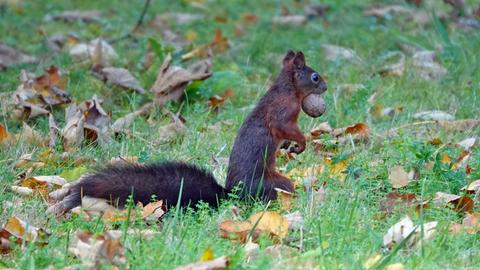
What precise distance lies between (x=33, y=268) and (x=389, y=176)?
68.6 inches

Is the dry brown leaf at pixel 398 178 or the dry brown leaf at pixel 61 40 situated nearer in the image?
the dry brown leaf at pixel 398 178

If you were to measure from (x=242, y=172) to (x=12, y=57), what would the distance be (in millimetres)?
3132

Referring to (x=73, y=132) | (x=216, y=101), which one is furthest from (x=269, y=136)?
(x=216, y=101)

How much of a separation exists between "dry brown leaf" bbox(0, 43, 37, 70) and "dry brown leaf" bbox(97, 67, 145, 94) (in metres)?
0.93

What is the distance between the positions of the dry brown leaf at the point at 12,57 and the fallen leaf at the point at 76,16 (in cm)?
158

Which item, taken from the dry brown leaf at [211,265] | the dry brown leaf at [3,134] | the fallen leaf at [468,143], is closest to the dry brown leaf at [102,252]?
the dry brown leaf at [211,265]

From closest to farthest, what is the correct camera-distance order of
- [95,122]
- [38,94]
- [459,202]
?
[459,202] → [95,122] → [38,94]

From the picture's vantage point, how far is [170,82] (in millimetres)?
5543

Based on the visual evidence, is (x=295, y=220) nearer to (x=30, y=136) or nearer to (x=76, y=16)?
(x=30, y=136)

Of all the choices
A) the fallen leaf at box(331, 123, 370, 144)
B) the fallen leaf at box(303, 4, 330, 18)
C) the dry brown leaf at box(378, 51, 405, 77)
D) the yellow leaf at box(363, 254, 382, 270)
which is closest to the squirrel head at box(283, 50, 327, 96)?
the fallen leaf at box(331, 123, 370, 144)

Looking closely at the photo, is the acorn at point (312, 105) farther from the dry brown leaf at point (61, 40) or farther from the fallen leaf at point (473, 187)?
the dry brown leaf at point (61, 40)

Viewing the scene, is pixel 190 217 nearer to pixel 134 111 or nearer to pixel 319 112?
pixel 319 112

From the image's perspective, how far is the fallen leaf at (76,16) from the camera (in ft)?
27.2

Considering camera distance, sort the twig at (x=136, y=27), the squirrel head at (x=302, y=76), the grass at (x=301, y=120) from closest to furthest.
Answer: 1. the grass at (x=301, y=120)
2. the squirrel head at (x=302, y=76)
3. the twig at (x=136, y=27)
